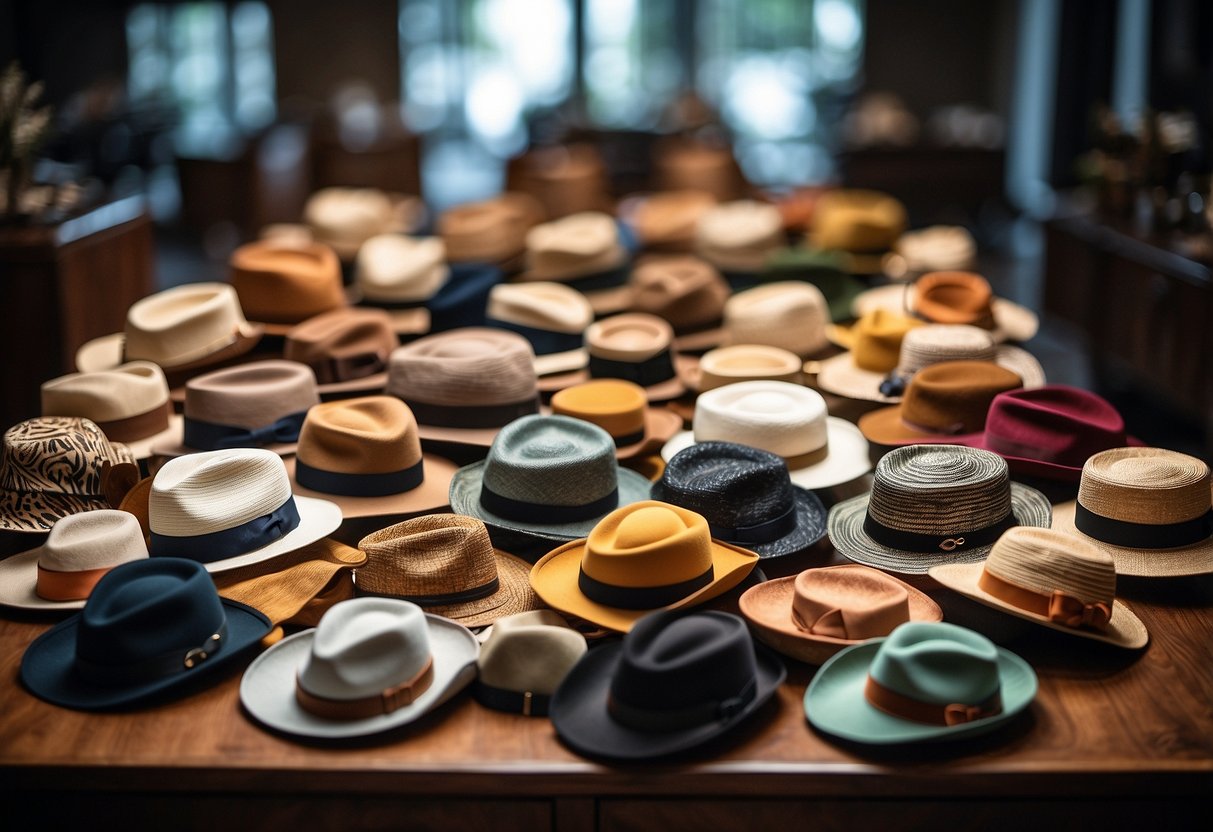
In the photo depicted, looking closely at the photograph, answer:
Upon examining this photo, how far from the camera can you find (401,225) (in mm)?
6125

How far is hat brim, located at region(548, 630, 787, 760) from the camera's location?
198cm

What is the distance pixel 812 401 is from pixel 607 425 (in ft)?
1.79

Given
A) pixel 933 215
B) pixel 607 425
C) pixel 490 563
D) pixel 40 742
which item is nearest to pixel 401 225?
pixel 607 425

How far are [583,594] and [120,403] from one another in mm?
1496

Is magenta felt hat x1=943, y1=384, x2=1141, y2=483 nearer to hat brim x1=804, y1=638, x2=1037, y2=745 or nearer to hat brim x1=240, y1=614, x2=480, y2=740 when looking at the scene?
hat brim x1=804, y1=638, x2=1037, y2=745

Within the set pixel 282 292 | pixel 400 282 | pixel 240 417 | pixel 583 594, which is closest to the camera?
pixel 583 594

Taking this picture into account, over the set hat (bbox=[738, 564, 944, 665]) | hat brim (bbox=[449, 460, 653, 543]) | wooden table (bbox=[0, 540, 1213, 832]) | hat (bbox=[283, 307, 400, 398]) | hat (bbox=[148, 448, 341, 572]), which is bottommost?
wooden table (bbox=[0, 540, 1213, 832])

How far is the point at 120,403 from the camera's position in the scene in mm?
3123

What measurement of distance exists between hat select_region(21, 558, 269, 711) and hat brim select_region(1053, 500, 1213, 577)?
1.78m

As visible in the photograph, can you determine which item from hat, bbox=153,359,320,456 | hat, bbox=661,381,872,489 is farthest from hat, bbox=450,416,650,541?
hat, bbox=153,359,320,456

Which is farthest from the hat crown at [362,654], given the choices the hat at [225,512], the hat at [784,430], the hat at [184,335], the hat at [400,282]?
the hat at [400,282]

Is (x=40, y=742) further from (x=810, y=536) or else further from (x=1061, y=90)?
(x=1061, y=90)

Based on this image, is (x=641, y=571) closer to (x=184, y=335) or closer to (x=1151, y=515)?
(x=1151, y=515)

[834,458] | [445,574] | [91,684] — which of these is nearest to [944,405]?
[834,458]
